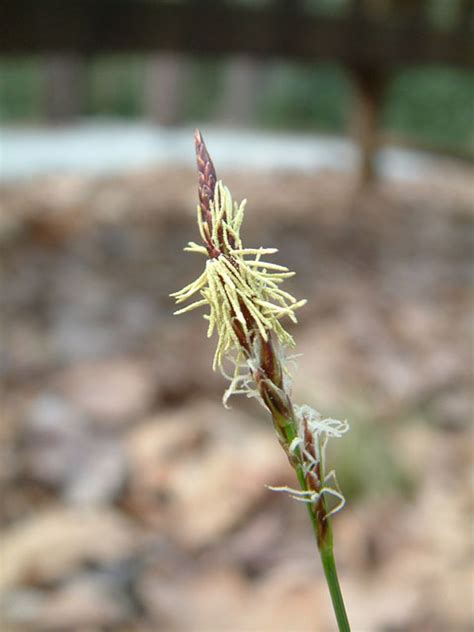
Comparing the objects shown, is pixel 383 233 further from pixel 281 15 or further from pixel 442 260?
pixel 281 15

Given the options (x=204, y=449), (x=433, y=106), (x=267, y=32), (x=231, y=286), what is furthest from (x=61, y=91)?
(x=231, y=286)

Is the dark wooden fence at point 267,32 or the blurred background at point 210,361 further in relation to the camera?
the dark wooden fence at point 267,32

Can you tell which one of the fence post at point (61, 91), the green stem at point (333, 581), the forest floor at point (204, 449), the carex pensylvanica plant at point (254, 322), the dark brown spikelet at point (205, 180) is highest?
the dark brown spikelet at point (205, 180)

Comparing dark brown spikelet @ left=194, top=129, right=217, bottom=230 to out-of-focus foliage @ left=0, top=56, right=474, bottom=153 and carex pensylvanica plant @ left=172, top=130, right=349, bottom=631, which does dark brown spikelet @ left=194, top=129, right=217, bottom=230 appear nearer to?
carex pensylvanica plant @ left=172, top=130, right=349, bottom=631

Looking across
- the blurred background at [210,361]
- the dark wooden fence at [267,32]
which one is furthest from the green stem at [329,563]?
the dark wooden fence at [267,32]

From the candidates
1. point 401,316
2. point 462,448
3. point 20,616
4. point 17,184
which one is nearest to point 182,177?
point 17,184

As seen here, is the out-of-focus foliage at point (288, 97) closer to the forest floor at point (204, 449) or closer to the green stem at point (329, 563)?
the forest floor at point (204, 449)

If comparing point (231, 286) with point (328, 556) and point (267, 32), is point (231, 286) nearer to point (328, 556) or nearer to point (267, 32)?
point (328, 556)
